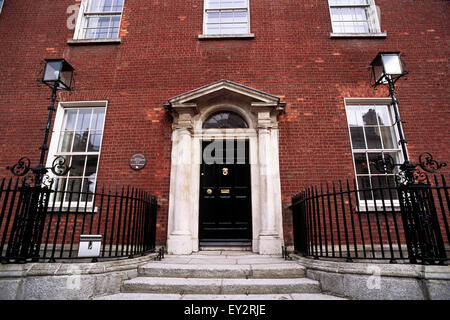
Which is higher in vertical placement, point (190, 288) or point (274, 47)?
point (274, 47)

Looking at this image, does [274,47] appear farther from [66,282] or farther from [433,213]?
[66,282]

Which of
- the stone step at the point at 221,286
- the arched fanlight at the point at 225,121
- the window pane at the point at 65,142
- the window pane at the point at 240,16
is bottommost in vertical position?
the stone step at the point at 221,286

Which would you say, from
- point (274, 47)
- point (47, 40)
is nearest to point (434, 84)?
point (274, 47)

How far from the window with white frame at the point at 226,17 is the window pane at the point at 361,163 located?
4.69 meters

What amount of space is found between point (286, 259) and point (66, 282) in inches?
139

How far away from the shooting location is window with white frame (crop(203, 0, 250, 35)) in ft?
22.3

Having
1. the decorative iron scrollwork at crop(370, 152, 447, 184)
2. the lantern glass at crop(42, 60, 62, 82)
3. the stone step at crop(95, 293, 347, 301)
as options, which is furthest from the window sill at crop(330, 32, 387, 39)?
the lantern glass at crop(42, 60, 62, 82)

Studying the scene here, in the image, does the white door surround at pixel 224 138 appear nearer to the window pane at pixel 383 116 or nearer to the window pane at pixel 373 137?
the window pane at pixel 373 137

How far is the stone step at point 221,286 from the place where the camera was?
3.14 m

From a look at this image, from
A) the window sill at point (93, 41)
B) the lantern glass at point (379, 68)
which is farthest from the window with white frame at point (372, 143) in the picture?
the window sill at point (93, 41)

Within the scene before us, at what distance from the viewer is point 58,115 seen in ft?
19.4

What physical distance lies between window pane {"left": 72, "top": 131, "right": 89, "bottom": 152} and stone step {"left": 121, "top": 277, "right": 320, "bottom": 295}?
4.02m

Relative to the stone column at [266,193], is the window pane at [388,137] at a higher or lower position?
higher

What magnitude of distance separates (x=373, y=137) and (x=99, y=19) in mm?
8724
